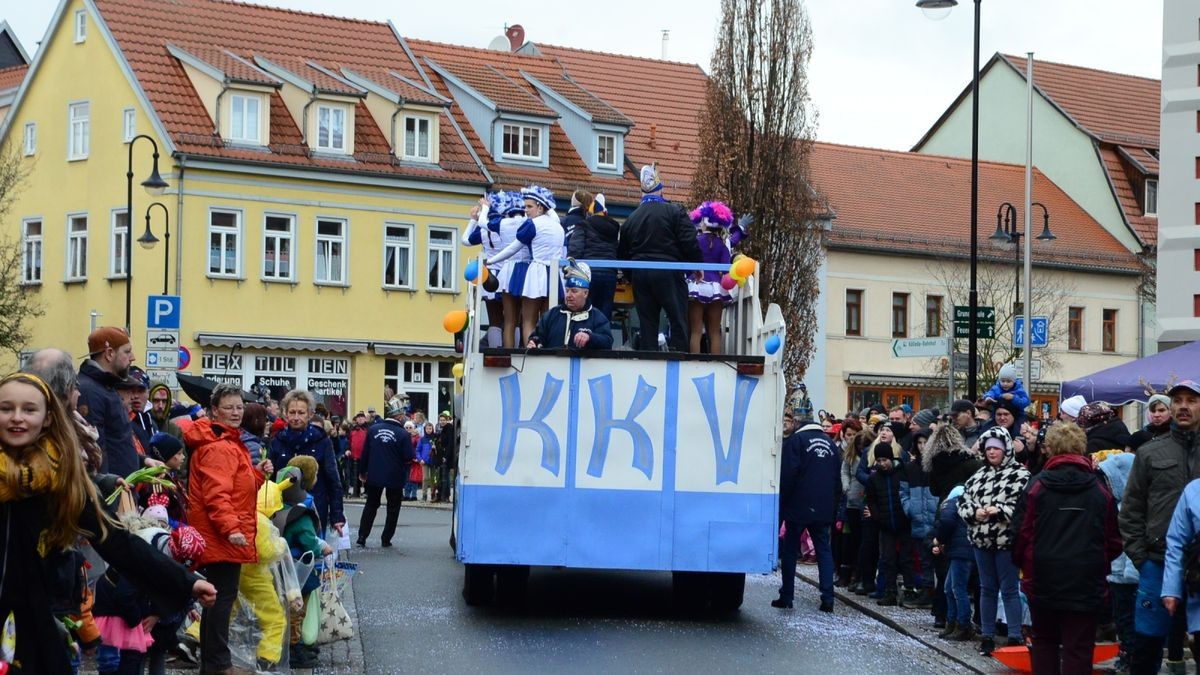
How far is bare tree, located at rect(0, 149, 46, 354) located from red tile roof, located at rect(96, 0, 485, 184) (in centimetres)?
398

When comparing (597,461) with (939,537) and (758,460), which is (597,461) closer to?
(758,460)

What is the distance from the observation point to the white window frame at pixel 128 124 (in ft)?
151

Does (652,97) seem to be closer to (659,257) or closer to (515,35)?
(515,35)

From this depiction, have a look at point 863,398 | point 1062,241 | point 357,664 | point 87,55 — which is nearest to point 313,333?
point 87,55

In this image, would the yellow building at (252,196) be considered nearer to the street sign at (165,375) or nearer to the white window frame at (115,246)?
the white window frame at (115,246)

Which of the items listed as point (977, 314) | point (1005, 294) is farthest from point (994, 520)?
point (1005, 294)

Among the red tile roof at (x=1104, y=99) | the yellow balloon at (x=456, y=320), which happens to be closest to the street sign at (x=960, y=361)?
the yellow balloon at (x=456, y=320)

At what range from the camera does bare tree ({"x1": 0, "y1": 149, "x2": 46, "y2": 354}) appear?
42.8 meters

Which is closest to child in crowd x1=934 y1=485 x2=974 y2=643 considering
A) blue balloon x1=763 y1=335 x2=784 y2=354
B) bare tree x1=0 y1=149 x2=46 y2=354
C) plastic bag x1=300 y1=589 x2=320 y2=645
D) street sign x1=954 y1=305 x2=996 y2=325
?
blue balloon x1=763 y1=335 x2=784 y2=354

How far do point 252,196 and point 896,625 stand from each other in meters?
32.4

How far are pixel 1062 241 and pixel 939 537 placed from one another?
45.6 m

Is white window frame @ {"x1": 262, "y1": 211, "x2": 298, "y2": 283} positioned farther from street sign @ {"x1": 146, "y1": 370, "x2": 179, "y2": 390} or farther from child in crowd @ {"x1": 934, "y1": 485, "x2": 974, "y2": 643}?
child in crowd @ {"x1": 934, "y1": 485, "x2": 974, "y2": 643}

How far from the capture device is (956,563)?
14844mm

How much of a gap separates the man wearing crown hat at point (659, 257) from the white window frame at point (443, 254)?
104 ft
